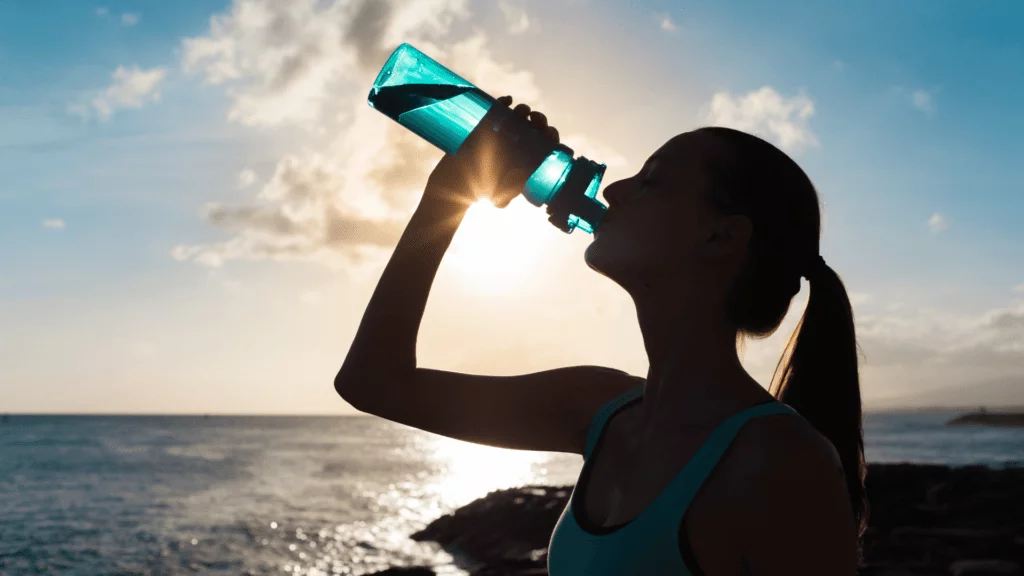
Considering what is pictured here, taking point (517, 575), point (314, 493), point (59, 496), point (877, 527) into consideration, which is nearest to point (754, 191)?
point (517, 575)

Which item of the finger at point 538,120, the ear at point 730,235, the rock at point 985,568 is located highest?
A: the finger at point 538,120

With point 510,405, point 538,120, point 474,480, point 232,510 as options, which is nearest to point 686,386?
point 510,405

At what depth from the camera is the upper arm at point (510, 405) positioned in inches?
88.5

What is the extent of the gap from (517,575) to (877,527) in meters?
6.66

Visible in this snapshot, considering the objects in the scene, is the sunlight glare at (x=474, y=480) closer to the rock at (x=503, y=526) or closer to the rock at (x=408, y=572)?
the rock at (x=503, y=526)

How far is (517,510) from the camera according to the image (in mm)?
18219

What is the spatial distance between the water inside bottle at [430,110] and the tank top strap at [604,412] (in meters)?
1.12

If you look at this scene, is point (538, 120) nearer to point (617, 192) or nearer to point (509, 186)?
point (509, 186)

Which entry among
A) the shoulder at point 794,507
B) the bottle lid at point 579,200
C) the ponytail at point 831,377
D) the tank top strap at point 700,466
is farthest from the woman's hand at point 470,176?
the shoulder at point 794,507

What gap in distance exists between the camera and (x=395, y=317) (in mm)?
2205

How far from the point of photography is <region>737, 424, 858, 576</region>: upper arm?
140cm

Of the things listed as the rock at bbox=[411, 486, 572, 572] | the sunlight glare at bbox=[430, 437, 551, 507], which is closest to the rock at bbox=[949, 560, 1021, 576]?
the rock at bbox=[411, 486, 572, 572]

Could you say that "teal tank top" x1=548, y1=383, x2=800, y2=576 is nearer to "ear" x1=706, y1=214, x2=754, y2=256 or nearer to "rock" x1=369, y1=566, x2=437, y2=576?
"ear" x1=706, y1=214, x2=754, y2=256

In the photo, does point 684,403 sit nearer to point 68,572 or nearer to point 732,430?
point 732,430
